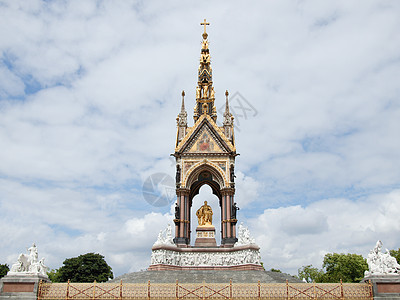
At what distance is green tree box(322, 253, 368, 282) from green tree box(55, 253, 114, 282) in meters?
31.0

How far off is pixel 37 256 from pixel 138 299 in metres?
6.09

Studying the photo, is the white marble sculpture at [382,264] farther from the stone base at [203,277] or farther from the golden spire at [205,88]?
the golden spire at [205,88]

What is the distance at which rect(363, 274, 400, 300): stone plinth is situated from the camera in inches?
792

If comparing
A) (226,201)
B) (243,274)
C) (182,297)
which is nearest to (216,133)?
(226,201)

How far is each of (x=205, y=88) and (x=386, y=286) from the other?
22.1 m

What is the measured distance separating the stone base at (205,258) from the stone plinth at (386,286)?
9.04 metres

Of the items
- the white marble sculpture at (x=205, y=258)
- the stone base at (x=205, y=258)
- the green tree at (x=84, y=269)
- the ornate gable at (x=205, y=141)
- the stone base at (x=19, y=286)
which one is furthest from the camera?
the green tree at (x=84, y=269)

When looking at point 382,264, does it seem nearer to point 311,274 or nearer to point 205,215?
point 205,215

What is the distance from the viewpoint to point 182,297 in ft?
64.7

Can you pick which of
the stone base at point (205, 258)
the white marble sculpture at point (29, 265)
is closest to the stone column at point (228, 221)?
the stone base at point (205, 258)

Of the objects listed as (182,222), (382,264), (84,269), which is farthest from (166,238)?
(84,269)

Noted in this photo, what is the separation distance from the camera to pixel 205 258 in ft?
96.5

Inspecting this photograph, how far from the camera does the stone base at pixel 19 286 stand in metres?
19.9

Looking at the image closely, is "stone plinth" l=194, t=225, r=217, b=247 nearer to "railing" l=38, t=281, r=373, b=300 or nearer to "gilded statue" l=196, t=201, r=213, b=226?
"gilded statue" l=196, t=201, r=213, b=226
